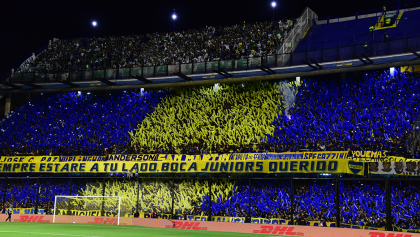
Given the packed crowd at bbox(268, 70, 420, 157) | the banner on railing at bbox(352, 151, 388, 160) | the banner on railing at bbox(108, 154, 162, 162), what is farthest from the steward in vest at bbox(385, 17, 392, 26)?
the banner on railing at bbox(108, 154, 162, 162)

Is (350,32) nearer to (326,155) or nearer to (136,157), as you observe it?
(326,155)

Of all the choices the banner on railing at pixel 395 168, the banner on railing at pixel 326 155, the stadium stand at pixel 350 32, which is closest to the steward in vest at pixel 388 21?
the stadium stand at pixel 350 32

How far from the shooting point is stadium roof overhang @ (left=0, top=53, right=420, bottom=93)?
32.4 meters

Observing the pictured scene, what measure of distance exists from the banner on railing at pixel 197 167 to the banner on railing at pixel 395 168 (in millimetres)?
732

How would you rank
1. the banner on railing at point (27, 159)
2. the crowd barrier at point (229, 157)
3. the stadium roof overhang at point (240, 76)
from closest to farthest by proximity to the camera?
the crowd barrier at point (229, 157) < the stadium roof overhang at point (240, 76) < the banner on railing at point (27, 159)

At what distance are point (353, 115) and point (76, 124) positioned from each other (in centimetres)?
2412

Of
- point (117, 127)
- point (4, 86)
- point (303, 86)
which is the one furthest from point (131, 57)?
point (303, 86)

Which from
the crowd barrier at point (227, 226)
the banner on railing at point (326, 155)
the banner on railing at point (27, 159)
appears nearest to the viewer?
the crowd barrier at point (227, 226)

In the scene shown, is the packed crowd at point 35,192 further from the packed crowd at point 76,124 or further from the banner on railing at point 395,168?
the banner on railing at point 395,168

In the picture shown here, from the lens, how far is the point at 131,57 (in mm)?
45719

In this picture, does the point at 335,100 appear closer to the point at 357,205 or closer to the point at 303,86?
the point at 303,86

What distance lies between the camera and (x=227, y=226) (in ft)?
80.4

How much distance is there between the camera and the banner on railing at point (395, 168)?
24109 mm

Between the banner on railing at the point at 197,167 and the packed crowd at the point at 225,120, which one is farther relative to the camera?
the packed crowd at the point at 225,120
